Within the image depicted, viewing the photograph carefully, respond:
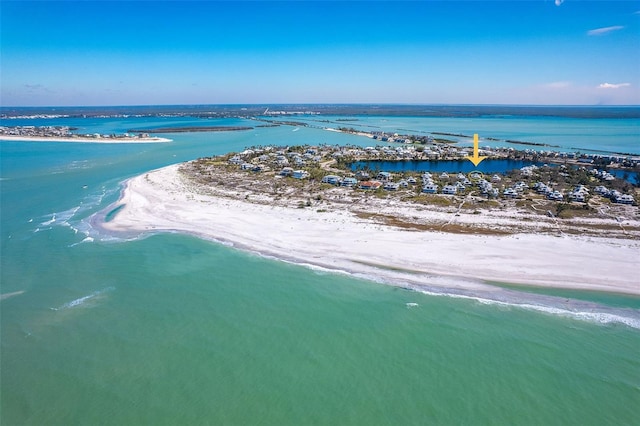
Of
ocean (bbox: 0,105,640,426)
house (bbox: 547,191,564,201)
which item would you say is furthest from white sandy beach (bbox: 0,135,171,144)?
house (bbox: 547,191,564,201)

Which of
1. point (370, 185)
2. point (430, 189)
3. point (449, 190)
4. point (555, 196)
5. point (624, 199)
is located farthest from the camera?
point (370, 185)

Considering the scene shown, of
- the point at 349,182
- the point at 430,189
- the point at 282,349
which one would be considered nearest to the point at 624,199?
the point at 430,189

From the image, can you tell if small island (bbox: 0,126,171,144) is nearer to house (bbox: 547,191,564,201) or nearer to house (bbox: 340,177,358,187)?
house (bbox: 340,177,358,187)

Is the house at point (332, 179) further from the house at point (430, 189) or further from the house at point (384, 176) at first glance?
the house at point (430, 189)

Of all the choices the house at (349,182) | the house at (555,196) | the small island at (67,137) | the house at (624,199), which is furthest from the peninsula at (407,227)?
the small island at (67,137)

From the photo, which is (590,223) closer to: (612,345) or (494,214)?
(494,214)

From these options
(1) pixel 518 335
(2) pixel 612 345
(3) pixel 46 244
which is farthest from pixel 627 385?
(3) pixel 46 244

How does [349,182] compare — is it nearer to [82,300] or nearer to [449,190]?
[449,190]
